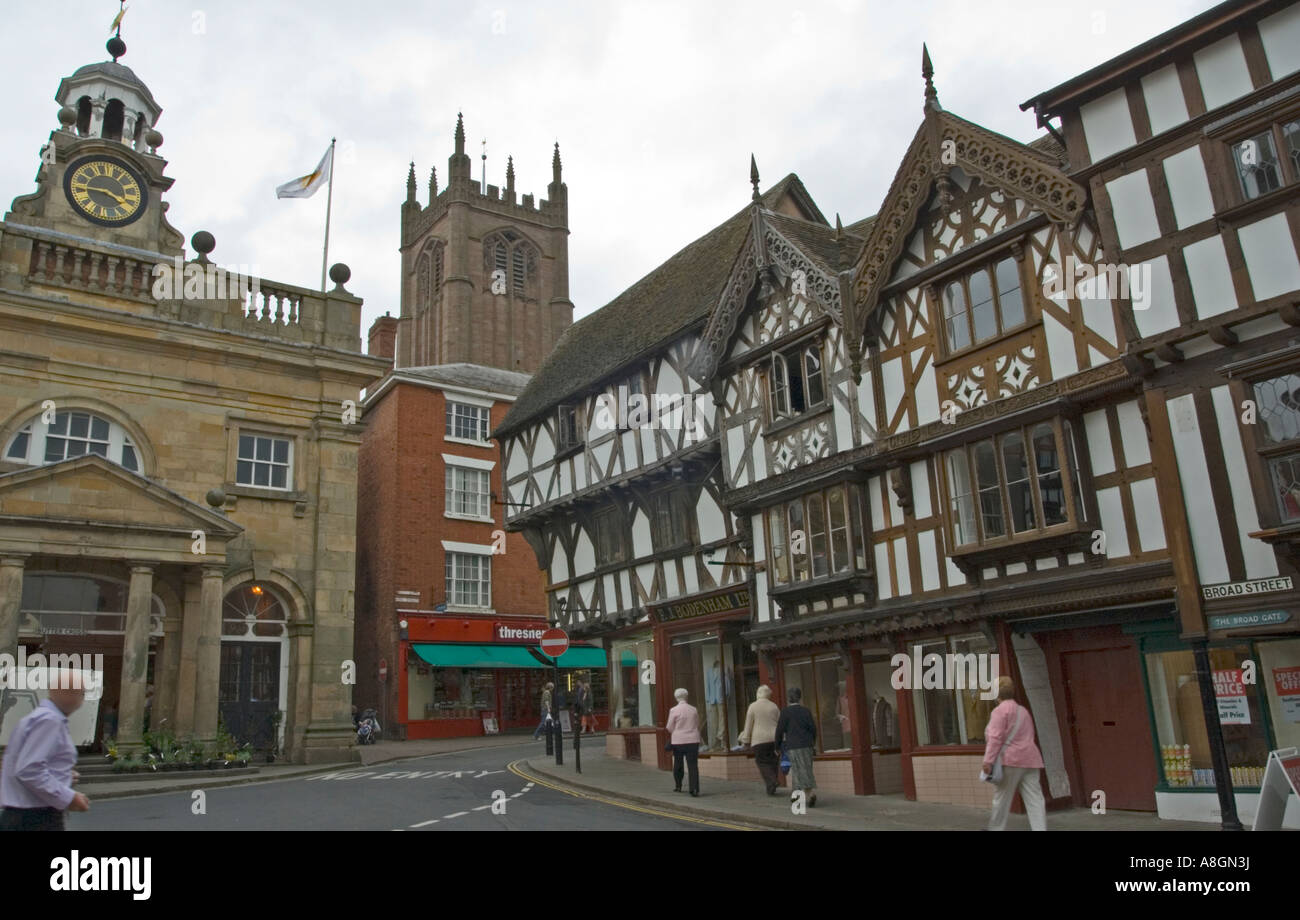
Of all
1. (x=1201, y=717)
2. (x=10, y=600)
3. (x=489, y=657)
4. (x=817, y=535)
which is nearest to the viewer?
(x=1201, y=717)

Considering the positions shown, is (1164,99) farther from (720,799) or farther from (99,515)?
(99,515)

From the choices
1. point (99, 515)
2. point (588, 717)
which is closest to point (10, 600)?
point (99, 515)

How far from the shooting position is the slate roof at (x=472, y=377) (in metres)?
37.2

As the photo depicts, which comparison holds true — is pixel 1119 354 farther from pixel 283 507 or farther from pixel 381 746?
pixel 381 746

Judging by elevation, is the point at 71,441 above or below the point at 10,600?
above

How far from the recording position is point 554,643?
19.5 meters

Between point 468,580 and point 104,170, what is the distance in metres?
17.8

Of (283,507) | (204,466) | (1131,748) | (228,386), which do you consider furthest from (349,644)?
(1131,748)

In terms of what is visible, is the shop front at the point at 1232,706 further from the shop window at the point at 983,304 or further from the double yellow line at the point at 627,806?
the double yellow line at the point at 627,806

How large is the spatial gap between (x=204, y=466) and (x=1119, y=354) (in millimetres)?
19836

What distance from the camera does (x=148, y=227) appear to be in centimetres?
2528

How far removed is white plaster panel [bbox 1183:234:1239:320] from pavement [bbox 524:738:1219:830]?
5.77 m

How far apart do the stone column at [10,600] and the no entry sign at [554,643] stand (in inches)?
405
